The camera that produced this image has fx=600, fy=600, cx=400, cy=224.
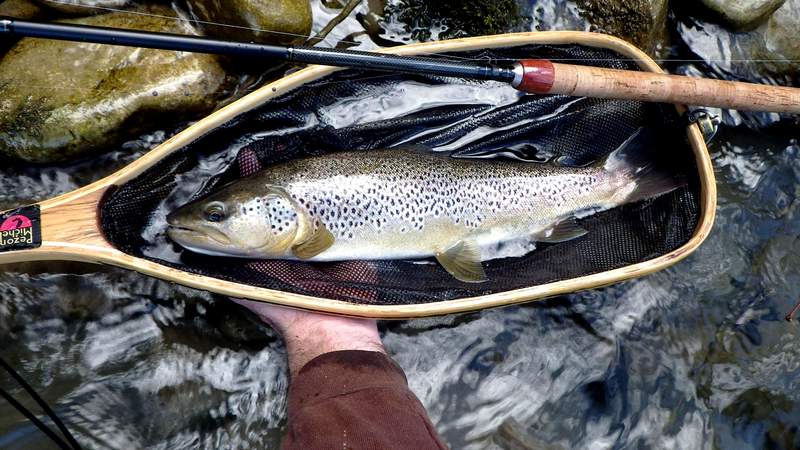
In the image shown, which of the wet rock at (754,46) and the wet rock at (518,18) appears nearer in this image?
the wet rock at (518,18)

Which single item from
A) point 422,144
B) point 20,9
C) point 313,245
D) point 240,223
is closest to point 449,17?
point 422,144

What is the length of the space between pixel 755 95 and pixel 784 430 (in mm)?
1765

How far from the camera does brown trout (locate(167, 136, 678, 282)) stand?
223 cm

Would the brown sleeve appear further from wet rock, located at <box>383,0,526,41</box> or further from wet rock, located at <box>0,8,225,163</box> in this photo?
wet rock, located at <box>383,0,526,41</box>

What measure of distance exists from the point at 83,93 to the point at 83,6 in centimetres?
41

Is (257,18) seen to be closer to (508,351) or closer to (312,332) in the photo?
(312,332)

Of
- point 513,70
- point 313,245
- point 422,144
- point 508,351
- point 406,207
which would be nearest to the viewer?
point 513,70

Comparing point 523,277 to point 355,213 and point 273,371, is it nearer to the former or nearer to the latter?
point 355,213

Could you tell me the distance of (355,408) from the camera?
6.17 feet

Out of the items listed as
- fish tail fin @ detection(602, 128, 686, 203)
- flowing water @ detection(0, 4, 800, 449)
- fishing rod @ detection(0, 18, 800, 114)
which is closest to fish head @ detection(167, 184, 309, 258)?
flowing water @ detection(0, 4, 800, 449)

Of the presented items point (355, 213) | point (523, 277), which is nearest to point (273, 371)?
point (355, 213)

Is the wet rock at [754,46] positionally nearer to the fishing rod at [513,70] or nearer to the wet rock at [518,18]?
the wet rock at [518,18]

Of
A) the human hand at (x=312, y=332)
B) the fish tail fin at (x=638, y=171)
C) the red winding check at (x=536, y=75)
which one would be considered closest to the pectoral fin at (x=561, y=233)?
the fish tail fin at (x=638, y=171)

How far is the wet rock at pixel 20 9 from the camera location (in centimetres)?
247
